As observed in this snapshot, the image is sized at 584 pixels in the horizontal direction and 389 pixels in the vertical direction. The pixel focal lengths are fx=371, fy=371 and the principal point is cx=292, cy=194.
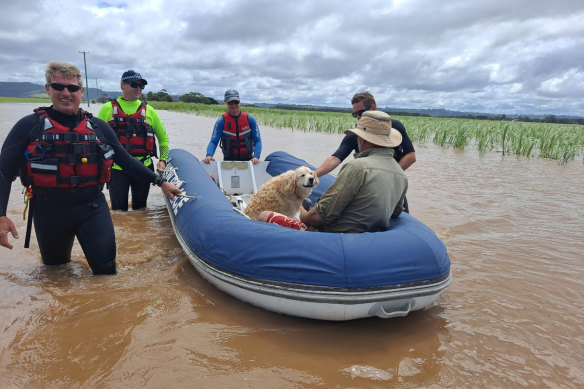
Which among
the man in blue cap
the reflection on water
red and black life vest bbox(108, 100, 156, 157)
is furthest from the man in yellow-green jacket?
the reflection on water

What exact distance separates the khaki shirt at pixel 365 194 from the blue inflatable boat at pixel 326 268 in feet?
0.75

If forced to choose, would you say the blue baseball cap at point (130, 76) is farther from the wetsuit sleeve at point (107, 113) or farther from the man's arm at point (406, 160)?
the man's arm at point (406, 160)

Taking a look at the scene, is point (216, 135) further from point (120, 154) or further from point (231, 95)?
point (120, 154)

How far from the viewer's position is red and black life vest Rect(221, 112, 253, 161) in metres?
6.58

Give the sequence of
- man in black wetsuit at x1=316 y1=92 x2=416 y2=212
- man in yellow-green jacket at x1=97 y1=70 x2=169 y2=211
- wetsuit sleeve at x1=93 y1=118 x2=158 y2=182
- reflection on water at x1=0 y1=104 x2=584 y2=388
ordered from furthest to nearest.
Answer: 1. man in yellow-green jacket at x1=97 y1=70 x2=169 y2=211
2. man in black wetsuit at x1=316 y1=92 x2=416 y2=212
3. wetsuit sleeve at x1=93 y1=118 x2=158 y2=182
4. reflection on water at x1=0 y1=104 x2=584 y2=388

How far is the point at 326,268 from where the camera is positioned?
8.94 feet

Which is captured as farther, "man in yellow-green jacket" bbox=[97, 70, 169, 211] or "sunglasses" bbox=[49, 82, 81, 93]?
"man in yellow-green jacket" bbox=[97, 70, 169, 211]

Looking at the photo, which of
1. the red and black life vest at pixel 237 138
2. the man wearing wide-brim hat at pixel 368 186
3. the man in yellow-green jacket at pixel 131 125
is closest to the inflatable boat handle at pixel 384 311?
the man wearing wide-brim hat at pixel 368 186

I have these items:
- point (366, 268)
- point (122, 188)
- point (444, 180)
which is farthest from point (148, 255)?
point (444, 180)

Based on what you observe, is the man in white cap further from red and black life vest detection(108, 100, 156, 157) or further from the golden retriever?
red and black life vest detection(108, 100, 156, 157)

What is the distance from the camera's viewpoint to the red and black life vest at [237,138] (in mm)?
6581

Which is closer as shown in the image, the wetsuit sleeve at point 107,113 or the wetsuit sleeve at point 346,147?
the wetsuit sleeve at point 346,147

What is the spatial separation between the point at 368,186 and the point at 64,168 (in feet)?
8.43

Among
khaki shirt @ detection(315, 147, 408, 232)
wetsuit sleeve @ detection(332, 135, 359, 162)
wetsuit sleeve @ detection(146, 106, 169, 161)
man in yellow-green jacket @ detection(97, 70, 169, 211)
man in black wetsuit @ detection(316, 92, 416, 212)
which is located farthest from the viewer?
wetsuit sleeve @ detection(146, 106, 169, 161)
